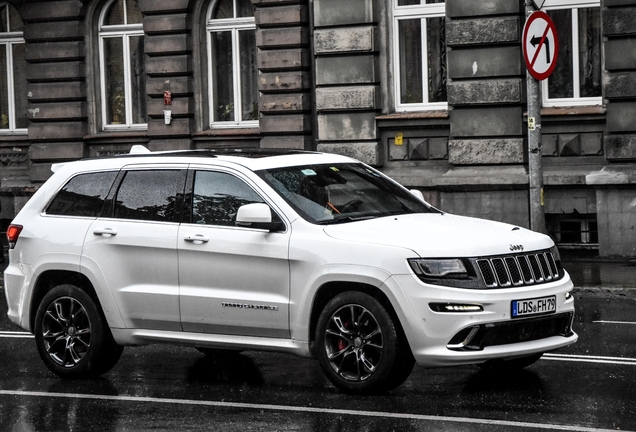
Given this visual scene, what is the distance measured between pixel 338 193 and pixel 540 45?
6934 millimetres

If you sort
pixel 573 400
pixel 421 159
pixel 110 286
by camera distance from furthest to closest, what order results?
1. pixel 421 159
2. pixel 110 286
3. pixel 573 400

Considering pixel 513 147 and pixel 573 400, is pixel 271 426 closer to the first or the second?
pixel 573 400

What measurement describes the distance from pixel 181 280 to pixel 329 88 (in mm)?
11390

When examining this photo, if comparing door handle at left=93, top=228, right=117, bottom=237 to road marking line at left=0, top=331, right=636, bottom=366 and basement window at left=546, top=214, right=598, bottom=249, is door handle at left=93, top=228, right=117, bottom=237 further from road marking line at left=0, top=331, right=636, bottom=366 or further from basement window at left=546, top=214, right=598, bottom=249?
basement window at left=546, top=214, right=598, bottom=249

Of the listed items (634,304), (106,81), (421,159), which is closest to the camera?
(634,304)

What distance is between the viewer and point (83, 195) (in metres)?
9.64

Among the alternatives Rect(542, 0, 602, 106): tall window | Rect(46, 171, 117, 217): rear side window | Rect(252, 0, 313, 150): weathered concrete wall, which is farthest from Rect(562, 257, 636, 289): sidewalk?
Rect(46, 171, 117, 217): rear side window

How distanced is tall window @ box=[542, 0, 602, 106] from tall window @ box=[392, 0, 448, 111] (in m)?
1.80

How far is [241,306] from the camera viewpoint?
8602 millimetres

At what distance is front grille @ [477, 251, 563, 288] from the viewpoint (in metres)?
7.97

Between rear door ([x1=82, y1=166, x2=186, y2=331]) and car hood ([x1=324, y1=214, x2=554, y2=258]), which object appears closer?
car hood ([x1=324, y1=214, x2=554, y2=258])

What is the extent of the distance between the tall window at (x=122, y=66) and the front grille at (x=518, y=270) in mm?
15193

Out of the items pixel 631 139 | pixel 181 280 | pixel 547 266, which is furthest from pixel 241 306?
pixel 631 139

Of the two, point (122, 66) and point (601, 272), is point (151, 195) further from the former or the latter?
point (122, 66)
